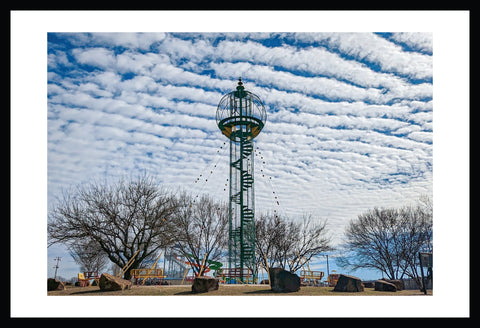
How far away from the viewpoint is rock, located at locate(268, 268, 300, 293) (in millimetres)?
13305

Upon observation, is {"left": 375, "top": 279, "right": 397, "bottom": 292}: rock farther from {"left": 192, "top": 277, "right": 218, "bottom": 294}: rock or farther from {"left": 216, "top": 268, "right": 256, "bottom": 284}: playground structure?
{"left": 192, "top": 277, "right": 218, "bottom": 294}: rock

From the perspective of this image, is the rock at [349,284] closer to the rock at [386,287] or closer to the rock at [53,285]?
the rock at [386,287]

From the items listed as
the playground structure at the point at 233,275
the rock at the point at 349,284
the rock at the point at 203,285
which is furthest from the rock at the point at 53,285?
the rock at the point at 349,284

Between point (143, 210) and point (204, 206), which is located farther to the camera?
point (204, 206)

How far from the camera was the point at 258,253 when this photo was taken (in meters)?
31.7

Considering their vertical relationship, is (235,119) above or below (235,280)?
above

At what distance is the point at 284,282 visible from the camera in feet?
43.8

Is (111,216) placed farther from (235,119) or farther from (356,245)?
(356,245)

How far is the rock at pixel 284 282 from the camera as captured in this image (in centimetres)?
1330

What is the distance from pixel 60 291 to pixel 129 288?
104 inches

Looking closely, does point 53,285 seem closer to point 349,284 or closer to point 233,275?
point 233,275

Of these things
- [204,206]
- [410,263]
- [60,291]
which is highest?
[204,206]
